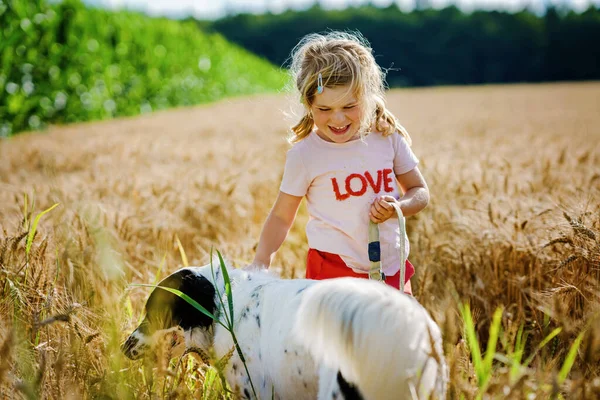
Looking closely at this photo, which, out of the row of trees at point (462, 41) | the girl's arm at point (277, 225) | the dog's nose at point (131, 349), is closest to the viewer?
the dog's nose at point (131, 349)

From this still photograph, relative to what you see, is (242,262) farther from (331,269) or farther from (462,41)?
(462,41)

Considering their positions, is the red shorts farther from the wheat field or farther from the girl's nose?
the girl's nose

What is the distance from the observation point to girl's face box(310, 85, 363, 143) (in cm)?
199

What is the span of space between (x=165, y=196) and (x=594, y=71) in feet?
205

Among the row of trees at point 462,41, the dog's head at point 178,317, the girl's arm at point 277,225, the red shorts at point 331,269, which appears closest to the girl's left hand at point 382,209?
the red shorts at point 331,269

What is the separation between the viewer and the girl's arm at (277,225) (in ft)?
6.92

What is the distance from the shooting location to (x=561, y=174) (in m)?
3.70

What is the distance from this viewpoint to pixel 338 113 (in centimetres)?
201

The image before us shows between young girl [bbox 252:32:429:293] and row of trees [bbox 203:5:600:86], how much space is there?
56770mm

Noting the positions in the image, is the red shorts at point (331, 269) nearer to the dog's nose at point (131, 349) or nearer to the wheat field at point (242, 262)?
the wheat field at point (242, 262)

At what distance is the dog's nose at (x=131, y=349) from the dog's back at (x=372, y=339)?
28.6 inches

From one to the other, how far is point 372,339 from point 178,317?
79 centimetres

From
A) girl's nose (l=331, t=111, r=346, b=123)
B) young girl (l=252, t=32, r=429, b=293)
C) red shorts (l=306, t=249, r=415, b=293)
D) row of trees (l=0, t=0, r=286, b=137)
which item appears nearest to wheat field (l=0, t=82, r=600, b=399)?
red shorts (l=306, t=249, r=415, b=293)

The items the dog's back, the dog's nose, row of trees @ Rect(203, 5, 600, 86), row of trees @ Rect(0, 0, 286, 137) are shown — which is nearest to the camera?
the dog's back
